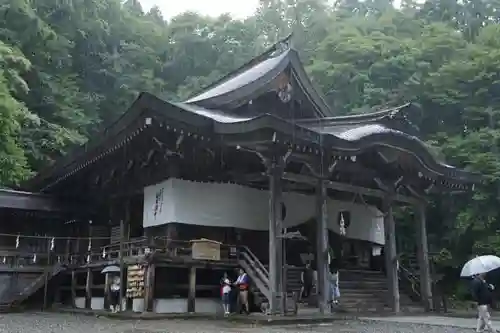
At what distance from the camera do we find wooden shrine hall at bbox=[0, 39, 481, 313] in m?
11.3

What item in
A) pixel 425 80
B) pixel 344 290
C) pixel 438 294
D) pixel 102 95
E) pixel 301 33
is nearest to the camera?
pixel 344 290

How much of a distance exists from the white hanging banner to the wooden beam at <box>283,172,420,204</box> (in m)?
1.76

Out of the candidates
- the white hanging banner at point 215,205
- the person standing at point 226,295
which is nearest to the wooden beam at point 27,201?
the white hanging banner at point 215,205

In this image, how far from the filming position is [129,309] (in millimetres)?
12633

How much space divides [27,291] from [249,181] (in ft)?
25.3

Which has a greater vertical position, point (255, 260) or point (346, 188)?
point (346, 188)

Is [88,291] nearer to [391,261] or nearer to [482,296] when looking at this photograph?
[391,261]

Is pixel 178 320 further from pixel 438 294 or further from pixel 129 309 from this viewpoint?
pixel 438 294

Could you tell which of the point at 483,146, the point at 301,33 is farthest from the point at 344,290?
the point at 301,33

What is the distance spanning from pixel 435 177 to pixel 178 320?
26.3 ft

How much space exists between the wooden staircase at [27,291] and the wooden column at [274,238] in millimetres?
7774

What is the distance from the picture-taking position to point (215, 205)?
44.7 feet

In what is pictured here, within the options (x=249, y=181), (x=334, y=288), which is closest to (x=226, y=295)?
(x=334, y=288)

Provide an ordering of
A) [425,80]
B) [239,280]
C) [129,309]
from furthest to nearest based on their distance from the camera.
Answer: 1. [425,80]
2. [129,309]
3. [239,280]
